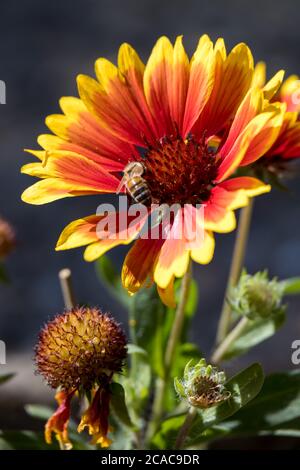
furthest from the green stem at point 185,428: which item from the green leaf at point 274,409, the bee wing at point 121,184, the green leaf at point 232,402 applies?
the bee wing at point 121,184

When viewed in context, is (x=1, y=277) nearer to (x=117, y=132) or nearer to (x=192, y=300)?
(x=192, y=300)

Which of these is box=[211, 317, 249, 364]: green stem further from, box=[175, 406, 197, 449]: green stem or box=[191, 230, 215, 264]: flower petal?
box=[191, 230, 215, 264]: flower petal

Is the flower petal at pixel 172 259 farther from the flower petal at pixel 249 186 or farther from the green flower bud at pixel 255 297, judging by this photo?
the green flower bud at pixel 255 297

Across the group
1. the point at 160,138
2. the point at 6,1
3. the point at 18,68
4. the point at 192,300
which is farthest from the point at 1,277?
the point at 6,1

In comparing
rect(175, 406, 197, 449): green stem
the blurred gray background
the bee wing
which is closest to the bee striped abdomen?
the bee wing

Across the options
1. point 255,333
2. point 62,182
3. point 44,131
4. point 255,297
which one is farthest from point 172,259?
point 44,131
